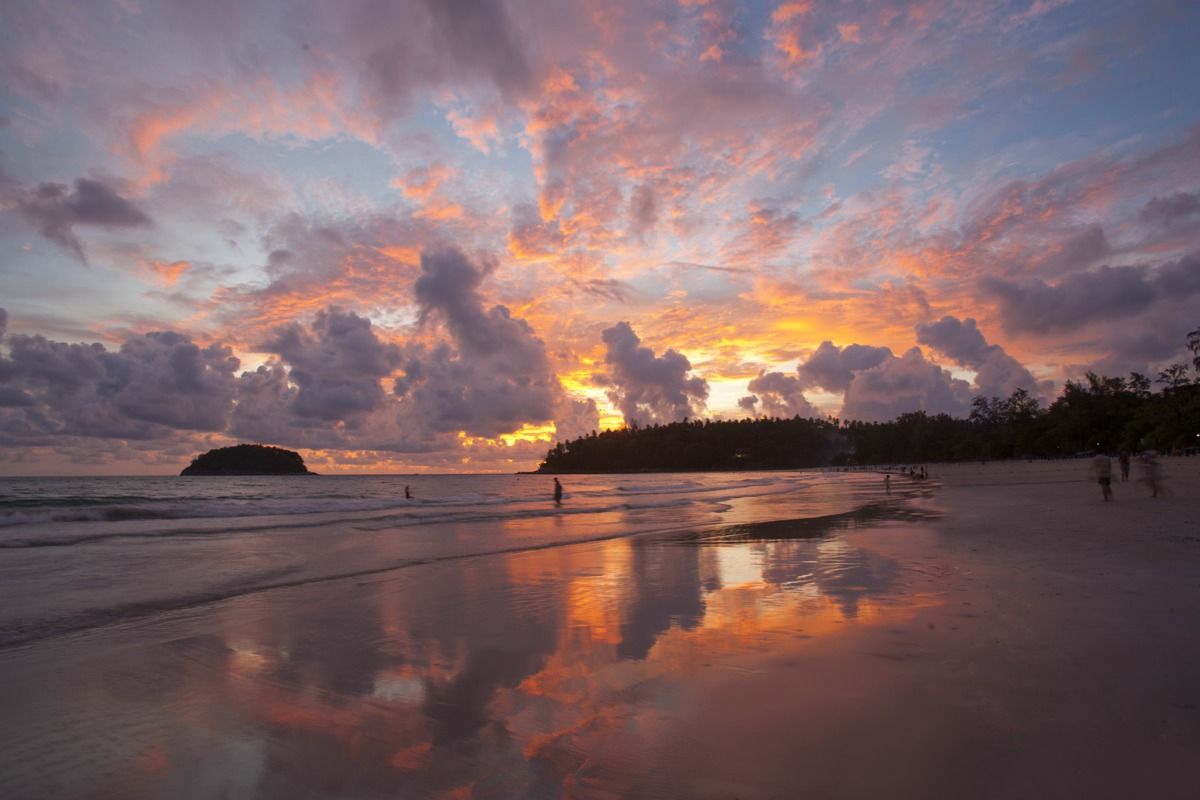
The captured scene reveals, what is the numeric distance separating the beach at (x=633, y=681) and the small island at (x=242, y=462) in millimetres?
160190

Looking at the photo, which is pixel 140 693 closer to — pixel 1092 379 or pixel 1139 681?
pixel 1139 681

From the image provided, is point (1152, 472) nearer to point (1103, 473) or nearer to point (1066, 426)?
point (1103, 473)

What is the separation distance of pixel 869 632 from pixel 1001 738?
292cm

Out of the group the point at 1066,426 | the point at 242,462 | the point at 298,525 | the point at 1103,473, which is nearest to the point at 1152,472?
the point at 1103,473

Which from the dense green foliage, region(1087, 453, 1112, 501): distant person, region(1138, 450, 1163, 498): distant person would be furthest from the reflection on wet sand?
the dense green foliage

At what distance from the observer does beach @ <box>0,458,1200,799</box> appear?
407 cm

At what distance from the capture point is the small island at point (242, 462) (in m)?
156

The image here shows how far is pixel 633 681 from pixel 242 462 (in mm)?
172738

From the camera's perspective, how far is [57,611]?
9.79m

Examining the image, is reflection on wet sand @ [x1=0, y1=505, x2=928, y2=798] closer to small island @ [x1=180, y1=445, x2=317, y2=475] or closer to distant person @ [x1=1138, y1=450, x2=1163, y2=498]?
distant person @ [x1=1138, y1=450, x2=1163, y2=498]

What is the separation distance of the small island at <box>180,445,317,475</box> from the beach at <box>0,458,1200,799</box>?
160190 mm

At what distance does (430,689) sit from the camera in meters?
5.93

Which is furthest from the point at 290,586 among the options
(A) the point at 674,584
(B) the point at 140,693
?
(A) the point at 674,584

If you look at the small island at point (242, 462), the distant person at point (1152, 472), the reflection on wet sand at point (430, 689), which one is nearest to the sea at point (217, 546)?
the reflection on wet sand at point (430, 689)
